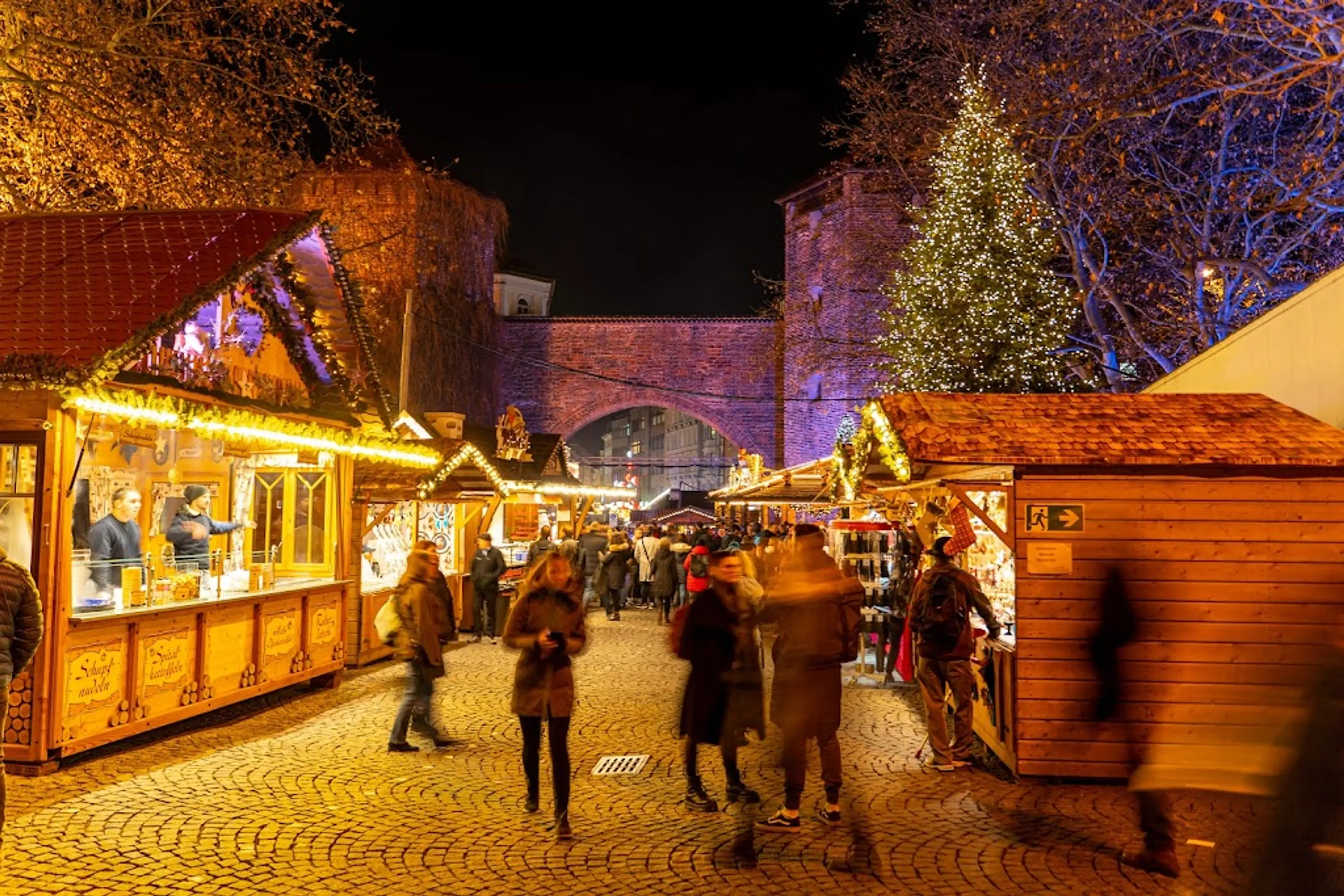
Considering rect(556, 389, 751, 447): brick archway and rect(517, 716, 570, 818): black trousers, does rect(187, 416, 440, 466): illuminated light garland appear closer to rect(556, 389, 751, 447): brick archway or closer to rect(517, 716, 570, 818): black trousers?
rect(517, 716, 570, 818): black trousers

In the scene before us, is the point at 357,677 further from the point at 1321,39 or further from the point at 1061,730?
the point at 1321,39

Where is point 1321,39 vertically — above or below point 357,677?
Result: above

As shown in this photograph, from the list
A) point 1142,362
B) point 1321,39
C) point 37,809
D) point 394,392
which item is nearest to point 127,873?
point 37,809

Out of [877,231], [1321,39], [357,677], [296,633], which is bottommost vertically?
[357,677]

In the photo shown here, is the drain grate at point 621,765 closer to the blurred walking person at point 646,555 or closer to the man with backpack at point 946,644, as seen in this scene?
the man with backpack at point 946,644

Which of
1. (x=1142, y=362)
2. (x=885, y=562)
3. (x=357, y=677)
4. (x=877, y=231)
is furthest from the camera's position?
(x=877, y=231)

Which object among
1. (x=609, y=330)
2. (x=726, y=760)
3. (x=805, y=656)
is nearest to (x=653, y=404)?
(x=609, y=330)

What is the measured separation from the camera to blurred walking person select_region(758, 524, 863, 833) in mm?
5270

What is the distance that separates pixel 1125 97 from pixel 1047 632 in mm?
5391

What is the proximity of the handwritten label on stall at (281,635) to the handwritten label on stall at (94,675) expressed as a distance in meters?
1.78

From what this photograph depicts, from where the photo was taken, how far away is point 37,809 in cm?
580

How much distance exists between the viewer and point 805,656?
5.29m

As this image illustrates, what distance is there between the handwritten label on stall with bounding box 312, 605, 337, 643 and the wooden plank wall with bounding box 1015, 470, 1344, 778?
6.68 m

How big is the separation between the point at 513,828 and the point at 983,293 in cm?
1777
